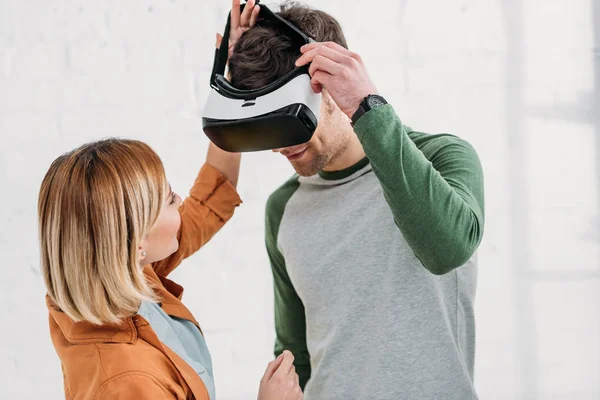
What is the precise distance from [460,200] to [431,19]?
86 centimetres

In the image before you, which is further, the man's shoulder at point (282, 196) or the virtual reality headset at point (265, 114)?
the man's shoulder at point (282, 196)

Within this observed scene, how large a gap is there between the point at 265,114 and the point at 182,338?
0.45 m

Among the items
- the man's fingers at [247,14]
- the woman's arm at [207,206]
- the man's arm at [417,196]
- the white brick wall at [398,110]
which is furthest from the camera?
the white brick wall at [398,110]

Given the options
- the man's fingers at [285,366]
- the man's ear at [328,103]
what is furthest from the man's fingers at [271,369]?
the man's ear at [328,103]

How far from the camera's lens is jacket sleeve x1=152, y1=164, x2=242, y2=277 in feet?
4.48

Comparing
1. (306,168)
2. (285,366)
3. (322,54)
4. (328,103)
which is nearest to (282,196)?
(306,168)

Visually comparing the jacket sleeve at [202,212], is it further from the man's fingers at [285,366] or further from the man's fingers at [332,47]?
the man's fingers at [332,47]

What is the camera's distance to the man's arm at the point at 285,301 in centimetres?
144

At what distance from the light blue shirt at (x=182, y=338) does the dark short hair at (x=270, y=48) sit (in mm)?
420

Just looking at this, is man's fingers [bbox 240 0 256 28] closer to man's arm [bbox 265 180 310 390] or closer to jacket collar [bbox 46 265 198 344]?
man's arm [bbox 265 180 310 390]

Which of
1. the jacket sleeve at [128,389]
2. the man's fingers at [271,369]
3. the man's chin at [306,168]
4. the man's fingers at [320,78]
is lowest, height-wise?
the man's fingers at [271,369]

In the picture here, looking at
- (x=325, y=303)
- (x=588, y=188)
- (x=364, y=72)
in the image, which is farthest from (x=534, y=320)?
(x=364, y=72)

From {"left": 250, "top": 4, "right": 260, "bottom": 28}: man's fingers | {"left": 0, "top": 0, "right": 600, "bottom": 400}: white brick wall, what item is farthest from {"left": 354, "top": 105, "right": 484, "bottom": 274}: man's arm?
{"left": 0, "top": 0, "right": 600, "bottom": 400}: white brick wall

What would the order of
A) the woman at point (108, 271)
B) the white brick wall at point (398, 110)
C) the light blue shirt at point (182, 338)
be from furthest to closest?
1. the white brick wall at point (398, 110)
2. the light blue shirt at point (182, 338)
3. the woman at point (108, 271)
